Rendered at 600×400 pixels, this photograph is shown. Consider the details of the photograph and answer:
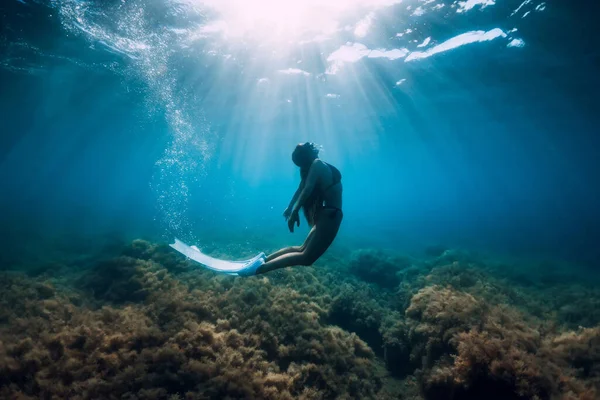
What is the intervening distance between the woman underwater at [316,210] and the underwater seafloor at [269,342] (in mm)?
1667

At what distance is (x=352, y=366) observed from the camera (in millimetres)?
5953

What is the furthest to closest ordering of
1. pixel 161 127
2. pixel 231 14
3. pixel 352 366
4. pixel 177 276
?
pixel 161 127, pixel 231 14, pixel 177 276, pixel 352 366

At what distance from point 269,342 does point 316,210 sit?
2845mm

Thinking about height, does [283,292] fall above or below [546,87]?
below

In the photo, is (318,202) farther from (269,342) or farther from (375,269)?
(375,269)

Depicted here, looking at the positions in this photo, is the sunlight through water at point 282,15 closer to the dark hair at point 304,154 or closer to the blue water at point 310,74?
the blue water at point 310,74

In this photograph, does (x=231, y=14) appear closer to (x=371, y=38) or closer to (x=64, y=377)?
(x=371, y=38)

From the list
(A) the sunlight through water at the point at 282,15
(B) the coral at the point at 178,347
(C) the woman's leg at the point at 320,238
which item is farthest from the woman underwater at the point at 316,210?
(A) the sunlight through water at the point at 282,15

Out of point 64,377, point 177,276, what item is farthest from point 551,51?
point 64,377

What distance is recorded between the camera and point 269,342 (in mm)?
5727

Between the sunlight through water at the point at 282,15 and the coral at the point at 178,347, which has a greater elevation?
the sunlight through water at the point at 282,15

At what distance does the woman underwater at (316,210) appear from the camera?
5.08 meters

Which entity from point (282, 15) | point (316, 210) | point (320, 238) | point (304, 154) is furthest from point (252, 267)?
point (282, 15)

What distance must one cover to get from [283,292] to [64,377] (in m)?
4.73
